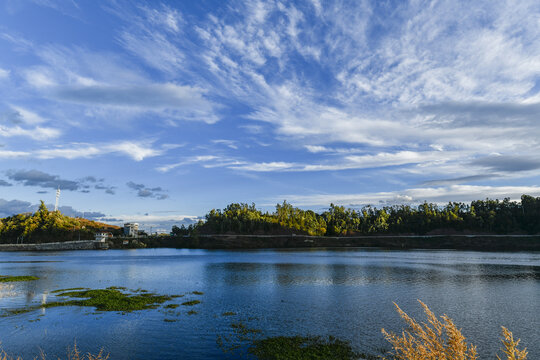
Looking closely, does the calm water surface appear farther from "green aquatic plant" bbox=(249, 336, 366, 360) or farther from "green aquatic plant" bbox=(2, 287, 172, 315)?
"green aquatic plant" bbox=(2, 287, 172, 315)

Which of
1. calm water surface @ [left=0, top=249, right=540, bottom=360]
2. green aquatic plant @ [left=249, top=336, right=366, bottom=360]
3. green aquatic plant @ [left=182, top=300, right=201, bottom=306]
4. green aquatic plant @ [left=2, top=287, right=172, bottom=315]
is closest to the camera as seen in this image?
green aquatic plant @ [left=249, top=336, right=366, bottom=360]

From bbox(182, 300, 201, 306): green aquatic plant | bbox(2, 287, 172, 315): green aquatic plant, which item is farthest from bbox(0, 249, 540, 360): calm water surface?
bbox(2, 287, 172, 315): green aquatic plant

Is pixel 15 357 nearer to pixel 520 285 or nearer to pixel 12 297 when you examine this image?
pixel 12 297

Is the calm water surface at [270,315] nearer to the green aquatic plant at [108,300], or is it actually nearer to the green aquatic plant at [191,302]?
the green aquatic plant at [191,302]

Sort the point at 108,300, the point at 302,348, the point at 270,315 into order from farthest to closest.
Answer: the point at 108,300 → the point at 270,315 → the point at 302,348

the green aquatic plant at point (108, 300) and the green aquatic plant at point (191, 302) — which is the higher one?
the green aquatic plant at point (108, 300)

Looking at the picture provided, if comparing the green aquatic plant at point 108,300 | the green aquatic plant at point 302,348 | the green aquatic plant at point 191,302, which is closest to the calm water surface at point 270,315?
the green aquatic plant at point 191,302

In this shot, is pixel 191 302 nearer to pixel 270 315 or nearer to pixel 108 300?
pixel 108 300

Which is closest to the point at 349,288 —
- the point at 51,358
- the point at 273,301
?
the point at 273,301

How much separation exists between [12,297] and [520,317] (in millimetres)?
71348

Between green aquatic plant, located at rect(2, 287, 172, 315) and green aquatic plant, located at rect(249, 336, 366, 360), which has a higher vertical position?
green aquatic plant, located at rect(2, 287, 172, 315)

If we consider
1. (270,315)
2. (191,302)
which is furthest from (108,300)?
(270,315)

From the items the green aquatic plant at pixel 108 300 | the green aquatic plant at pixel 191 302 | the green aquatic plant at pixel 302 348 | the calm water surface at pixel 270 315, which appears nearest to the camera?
the green aquatic plant at pixel 302 348

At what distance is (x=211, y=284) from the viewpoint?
64.6 m
